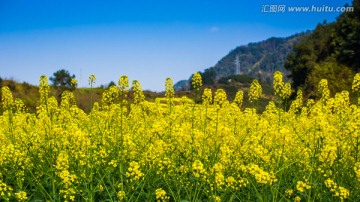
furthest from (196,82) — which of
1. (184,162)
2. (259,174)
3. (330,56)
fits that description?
(330,56)

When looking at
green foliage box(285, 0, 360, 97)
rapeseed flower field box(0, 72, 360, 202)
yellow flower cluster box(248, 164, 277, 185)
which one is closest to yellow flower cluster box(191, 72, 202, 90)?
Result: rapeseed flower field box(0, 72, 360, 202)

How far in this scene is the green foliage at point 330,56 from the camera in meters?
37.1

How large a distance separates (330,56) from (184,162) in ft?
134

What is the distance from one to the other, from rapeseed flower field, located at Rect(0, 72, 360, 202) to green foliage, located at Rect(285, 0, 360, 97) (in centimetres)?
2610

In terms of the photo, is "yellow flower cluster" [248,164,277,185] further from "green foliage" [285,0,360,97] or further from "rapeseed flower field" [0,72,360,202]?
"green foliage" [285,0,360,97]

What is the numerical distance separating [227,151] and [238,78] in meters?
159

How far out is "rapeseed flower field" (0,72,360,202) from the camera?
6371mm

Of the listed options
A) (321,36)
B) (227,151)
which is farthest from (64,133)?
(321,36)

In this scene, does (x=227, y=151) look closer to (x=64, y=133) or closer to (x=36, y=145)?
(x=64, y=133)

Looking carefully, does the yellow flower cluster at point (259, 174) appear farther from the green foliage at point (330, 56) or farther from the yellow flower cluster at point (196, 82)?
the green foliage at point (330, 56)

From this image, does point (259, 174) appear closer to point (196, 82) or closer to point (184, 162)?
point (184, 162)

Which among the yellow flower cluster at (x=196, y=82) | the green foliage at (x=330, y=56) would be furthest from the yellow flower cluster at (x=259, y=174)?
the green foliage at (x=330, y=56)

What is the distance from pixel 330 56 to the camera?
44.5m

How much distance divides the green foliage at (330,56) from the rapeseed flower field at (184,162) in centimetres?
2610
